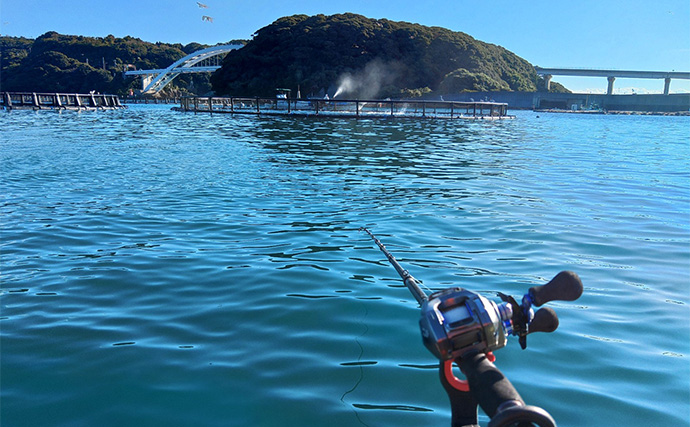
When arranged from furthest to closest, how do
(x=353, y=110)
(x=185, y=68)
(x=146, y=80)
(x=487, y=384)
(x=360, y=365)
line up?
(x=146, y=80) < (x=185, y=68) < (x=353, y=110) < (x=360, y=365) < (x=487, y=384)

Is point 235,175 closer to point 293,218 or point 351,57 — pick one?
point 293,218

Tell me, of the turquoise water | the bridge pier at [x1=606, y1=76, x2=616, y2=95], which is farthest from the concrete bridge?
the turquoise water

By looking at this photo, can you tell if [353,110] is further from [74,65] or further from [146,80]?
[74,65]

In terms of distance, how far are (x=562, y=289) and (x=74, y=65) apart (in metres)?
194

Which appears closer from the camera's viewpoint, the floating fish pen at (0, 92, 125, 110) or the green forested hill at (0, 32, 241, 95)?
the floating fish pen at (0, 92, 125, 110)

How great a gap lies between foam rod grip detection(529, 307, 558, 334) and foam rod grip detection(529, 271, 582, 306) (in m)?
0.08

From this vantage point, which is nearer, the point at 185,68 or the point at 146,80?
the point at 185,68

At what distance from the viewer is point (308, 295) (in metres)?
5.64

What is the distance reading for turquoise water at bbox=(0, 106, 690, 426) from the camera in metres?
3.58

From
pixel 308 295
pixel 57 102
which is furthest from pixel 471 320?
pixel 57 102

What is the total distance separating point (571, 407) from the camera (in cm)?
351

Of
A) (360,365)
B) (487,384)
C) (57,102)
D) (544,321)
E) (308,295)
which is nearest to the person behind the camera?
(487,384)

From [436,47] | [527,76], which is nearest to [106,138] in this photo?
[436,47]

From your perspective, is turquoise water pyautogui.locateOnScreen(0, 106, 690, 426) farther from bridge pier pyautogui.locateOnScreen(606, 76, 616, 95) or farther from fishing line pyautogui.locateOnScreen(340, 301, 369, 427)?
bridge pier pyautogui.locateOnScreen(606, 76, 616, 95)
